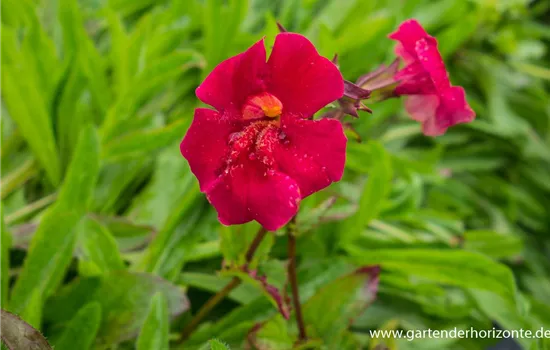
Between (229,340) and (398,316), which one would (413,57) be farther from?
(398,316)

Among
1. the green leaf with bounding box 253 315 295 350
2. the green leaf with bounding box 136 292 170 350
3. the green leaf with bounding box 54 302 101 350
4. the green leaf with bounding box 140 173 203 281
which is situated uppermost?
the green leaf with bounding box 54 302 101 350

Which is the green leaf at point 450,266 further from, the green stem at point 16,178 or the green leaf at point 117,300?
the green stem at point 16,178

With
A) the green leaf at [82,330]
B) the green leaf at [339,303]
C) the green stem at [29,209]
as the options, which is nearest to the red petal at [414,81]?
the green leaf at [339,303]

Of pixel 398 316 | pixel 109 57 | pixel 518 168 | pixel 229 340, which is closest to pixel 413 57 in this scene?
pixel 229 340

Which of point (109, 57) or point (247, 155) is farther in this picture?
point (109, 57)

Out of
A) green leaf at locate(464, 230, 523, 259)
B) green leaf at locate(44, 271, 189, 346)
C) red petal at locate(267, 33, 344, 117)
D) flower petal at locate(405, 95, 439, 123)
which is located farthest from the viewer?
green leaf at locate(464, 230, 523, 259)

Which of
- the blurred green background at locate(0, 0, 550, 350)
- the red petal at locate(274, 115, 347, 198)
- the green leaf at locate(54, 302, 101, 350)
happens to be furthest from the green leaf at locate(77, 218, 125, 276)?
the red petal at locate(274, 115, 347, 198)

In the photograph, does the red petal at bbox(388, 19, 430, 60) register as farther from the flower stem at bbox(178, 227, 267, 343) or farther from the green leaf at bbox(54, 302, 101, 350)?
the green leaf at bbox(54, 302, 101, 350)
